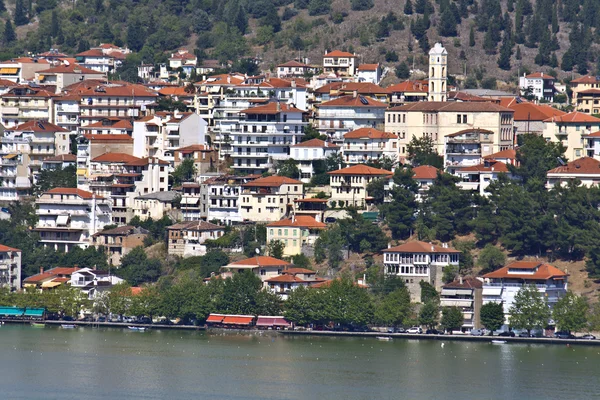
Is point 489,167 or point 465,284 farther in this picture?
point 489,167

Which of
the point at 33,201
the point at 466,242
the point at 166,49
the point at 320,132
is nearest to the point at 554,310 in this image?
the point at 466,242

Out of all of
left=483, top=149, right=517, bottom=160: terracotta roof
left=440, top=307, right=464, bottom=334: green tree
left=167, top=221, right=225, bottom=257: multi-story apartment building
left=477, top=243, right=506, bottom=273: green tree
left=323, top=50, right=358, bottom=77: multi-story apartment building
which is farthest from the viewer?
left=323, top=50, right=358, bottom=77: multi-story apartment building

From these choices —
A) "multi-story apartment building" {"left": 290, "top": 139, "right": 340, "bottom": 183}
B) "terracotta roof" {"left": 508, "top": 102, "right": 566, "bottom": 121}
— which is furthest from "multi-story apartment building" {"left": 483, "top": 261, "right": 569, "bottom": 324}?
"terracotta roof" {"left": 508, "top": 102, "right": 566, "bottom": 121}

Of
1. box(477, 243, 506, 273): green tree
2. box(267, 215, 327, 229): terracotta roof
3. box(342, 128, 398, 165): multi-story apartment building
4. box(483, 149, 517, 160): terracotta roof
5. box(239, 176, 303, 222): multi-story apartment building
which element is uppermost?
box(342, 128, 398, 165): multi-story apartment building

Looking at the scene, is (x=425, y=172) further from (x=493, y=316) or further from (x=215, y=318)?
(x=215, y=318)

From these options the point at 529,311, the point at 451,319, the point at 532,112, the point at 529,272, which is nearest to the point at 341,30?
the point at 532,112

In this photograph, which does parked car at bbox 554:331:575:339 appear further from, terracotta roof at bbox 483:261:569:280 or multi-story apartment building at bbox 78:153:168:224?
multi-story apartment building at bbox 78:153:168:224
